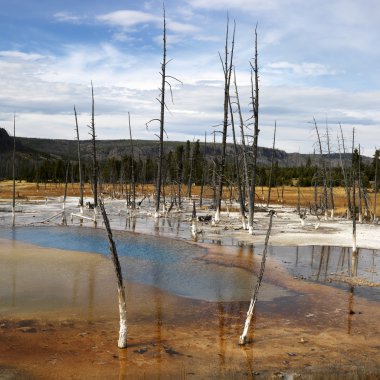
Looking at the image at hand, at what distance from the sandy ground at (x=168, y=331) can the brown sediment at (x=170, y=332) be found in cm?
2

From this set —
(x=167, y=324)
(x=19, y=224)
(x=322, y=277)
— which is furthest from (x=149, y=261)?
(x=19, y=224)

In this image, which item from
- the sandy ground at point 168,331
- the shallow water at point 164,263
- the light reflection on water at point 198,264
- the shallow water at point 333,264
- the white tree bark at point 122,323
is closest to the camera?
the sandy ground at point 168,331

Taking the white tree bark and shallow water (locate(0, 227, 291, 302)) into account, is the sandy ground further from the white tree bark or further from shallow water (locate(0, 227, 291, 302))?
shallow water (locate(0, 227, 291, 302))

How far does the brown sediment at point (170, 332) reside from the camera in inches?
390

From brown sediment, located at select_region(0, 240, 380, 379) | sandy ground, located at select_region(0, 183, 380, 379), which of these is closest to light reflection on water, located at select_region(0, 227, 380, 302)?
sandy ground, located at select_region(0, 183, 380, 379)

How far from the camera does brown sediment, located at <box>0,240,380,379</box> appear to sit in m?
9.91

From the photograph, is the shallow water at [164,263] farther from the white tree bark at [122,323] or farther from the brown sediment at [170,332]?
the white tree bark at [122,323]

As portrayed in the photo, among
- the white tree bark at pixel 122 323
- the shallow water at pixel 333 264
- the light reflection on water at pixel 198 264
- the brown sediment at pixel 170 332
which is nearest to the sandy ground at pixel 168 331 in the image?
the brown sediment at pixel 170 332

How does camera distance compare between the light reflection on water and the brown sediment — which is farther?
the light reflection on water

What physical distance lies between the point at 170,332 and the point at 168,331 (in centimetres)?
9

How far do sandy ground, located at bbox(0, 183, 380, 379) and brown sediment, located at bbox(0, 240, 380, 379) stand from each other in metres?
0.02

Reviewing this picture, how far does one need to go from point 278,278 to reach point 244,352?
25.1 feet

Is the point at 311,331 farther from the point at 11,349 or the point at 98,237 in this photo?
the point at 98,237

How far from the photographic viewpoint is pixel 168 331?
12.1m
